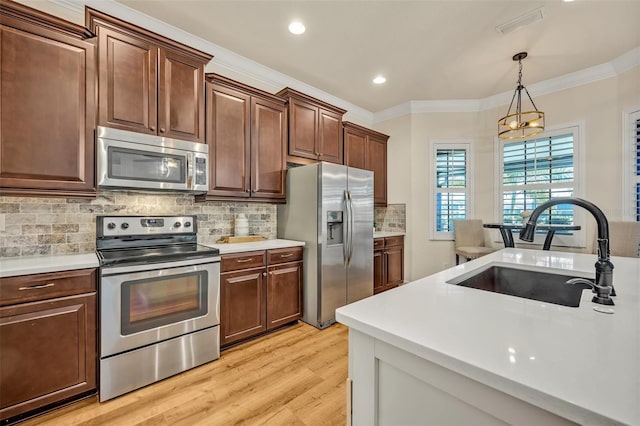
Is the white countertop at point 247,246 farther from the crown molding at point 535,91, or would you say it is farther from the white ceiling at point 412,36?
the crown molding at point 535,91

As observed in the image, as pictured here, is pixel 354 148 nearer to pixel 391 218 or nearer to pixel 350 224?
pixel 391 218

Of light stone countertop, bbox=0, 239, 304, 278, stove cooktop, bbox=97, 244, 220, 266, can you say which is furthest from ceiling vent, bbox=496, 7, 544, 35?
light stone countertop, bbox=0, 239, 304, 278

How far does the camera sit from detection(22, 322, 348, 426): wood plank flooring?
5.55 ft

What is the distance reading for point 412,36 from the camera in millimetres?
2795

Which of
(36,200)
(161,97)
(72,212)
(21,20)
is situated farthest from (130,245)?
(21,20)

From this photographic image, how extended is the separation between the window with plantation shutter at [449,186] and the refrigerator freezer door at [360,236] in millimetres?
1524

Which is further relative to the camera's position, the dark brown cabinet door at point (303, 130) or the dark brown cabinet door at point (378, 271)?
the dark brown cabinet door at point (378, 271)

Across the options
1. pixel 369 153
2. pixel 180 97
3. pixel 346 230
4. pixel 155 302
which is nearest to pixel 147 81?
pixel 180 97

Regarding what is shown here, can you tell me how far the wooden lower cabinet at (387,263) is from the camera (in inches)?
157

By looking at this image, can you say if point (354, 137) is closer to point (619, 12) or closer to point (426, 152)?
point (426, 152)

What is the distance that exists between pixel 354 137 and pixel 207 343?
327 centimetres

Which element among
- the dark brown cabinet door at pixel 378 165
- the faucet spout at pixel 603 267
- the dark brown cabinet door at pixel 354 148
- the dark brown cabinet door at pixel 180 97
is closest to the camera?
the faucet spout at pixel 603 267

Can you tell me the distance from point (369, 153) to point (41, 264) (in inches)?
154

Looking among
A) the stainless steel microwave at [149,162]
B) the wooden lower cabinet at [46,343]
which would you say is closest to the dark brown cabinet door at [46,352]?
the wooden lower cabinet at [46,343]
